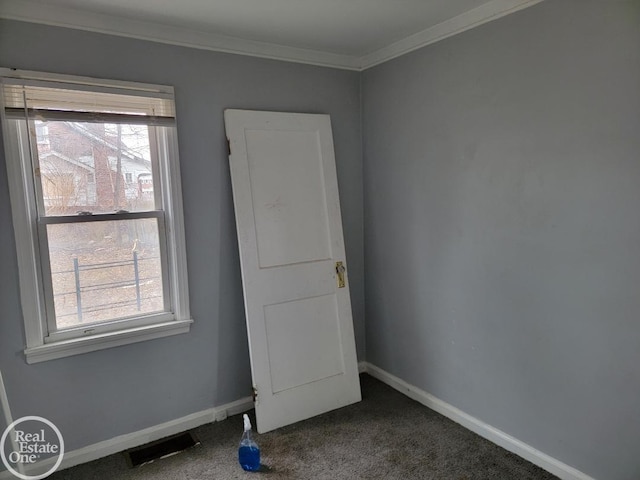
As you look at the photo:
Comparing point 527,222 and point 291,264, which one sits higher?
point 527,222

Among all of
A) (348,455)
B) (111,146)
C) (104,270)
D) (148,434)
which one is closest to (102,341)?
(104,270)

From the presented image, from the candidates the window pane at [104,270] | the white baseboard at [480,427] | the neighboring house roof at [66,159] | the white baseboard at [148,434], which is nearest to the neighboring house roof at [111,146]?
the neighboring house roof at [66,159]

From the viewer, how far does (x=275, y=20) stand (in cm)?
233

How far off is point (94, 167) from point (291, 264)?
126cm

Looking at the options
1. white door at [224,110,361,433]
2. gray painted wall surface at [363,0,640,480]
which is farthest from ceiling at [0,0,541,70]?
white door at [224,110,361,433]

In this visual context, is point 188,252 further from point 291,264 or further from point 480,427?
point 480,427

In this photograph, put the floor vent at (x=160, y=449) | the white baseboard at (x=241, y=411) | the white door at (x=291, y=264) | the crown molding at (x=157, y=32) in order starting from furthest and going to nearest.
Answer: the white door at (x=291, y=264) < the floor vent at (x=160, y=449) < the white baseboard at (x=241, y=411) < the crown molding at (x=157, y=32)

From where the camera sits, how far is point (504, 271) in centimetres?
229

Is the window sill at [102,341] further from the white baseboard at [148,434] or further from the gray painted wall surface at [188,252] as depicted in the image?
the white baseboard at [148,434]

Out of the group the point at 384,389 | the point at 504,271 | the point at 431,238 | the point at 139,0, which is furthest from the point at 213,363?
the point at 139,0

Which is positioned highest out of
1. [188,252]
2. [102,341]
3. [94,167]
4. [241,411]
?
[94,167]

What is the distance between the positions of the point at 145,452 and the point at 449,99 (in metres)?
2.67

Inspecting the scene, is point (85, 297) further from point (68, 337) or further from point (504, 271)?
point (504, 271)

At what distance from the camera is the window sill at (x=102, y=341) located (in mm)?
2205
